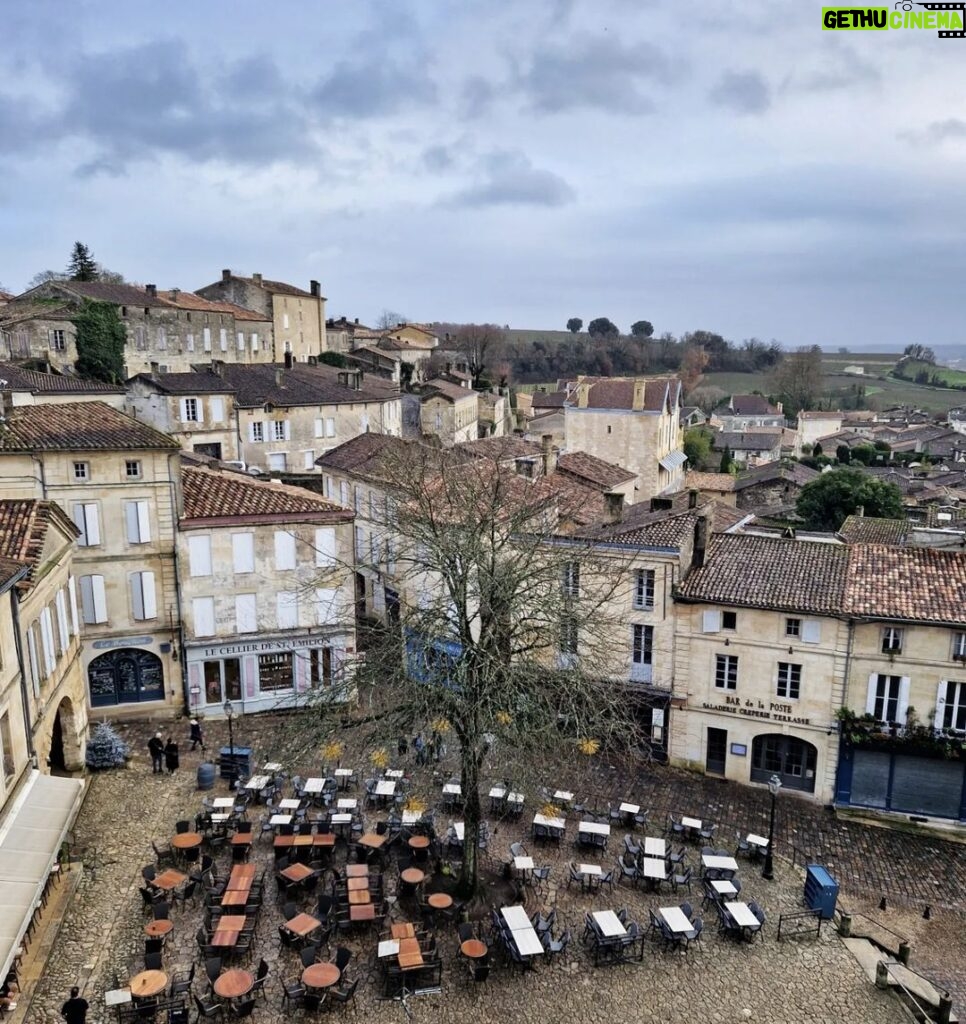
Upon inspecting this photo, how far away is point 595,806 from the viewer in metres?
23.6

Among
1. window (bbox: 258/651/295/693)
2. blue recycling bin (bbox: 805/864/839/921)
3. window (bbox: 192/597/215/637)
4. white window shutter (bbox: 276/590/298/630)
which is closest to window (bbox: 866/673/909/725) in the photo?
blue recycling bin (bbox: 805/864/839/921)

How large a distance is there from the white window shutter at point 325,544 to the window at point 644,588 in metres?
10.5

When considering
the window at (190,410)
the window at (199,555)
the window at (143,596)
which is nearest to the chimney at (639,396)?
the window at (190,410)

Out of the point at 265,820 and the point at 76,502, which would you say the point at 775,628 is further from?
the point at 76,502

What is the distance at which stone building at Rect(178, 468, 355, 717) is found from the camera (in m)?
27.7

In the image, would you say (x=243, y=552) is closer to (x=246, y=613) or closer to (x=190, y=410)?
(x=246, y=613)

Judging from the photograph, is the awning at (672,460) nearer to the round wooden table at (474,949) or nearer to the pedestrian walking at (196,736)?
the pedestrian walking at (196,736)

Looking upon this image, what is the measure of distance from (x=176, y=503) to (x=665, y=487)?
36.9m

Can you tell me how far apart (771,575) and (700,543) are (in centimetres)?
246

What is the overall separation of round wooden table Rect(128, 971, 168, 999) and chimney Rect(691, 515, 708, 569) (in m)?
19.1

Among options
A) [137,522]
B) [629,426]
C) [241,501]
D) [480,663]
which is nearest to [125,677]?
[137,522]

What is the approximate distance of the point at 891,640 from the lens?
2414 cm

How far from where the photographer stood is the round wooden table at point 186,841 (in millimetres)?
19203

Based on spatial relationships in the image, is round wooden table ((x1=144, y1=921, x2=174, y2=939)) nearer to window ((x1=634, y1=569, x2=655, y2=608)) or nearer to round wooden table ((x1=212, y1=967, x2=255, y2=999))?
round wooden table ((x1=212, y1=967, x2=255, y2=999))
